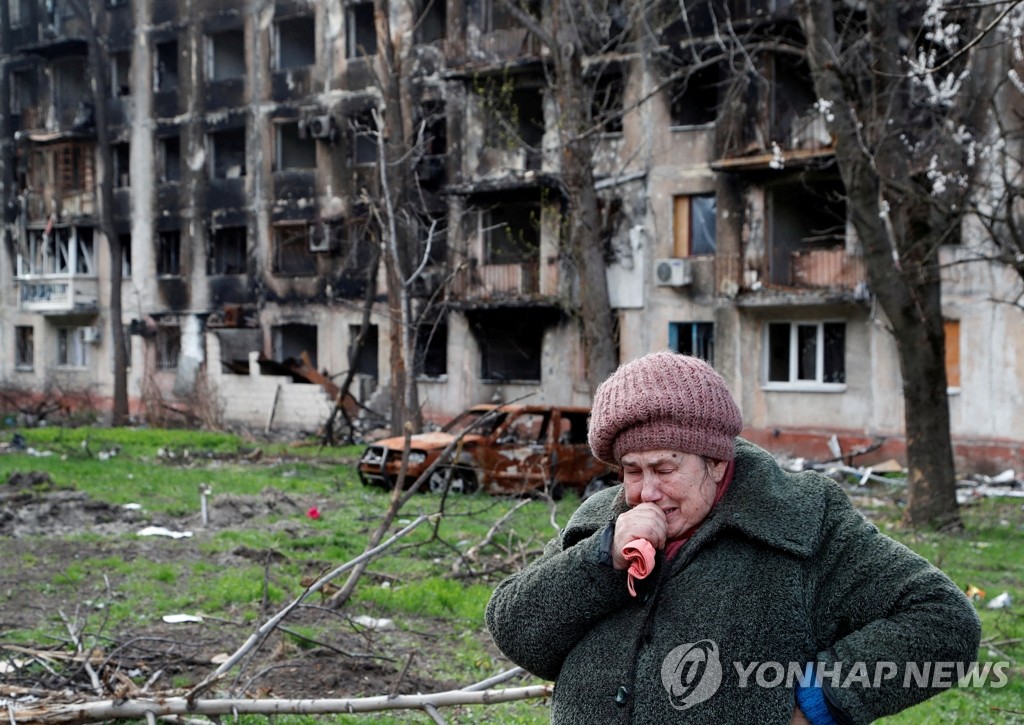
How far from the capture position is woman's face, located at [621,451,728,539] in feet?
8.48

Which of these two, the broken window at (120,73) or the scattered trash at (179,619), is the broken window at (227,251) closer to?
the broken window at (120,73)

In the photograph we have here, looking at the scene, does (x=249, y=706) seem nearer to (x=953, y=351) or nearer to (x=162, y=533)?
(x=162, y=533)

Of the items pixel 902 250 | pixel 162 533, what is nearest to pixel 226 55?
pixel 162 533

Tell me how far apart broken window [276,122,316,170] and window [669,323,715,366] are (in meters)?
14.6

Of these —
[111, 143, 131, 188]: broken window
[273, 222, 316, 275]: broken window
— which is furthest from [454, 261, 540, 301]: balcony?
[111, 143, 131, 188]: broken window

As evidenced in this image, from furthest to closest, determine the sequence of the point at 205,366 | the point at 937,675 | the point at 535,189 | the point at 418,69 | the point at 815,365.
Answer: the point at 205,366
the point at 418,69
the point at 535,189
the point at 815,365
the point at 937,675

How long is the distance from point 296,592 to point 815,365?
18.8 m

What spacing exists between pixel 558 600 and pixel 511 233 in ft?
96.0

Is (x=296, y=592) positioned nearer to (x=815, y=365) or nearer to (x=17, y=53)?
(x=815, y=365)

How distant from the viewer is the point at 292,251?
36.2 metres

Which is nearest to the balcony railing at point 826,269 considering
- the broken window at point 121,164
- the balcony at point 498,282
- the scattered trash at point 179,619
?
the balcony at point 498,282

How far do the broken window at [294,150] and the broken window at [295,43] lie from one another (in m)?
2.00

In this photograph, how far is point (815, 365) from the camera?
25.9 m

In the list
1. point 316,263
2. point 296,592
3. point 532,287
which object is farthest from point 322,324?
point 296,592
